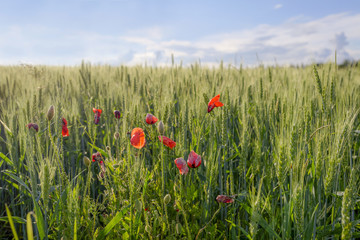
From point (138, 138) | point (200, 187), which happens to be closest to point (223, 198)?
point (200, 187)

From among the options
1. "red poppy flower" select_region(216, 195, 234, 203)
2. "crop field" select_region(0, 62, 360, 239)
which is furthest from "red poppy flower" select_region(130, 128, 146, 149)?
"red poppy flower" select_region(216, 195, 234, 203)

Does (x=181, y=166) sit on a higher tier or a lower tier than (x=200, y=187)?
higher

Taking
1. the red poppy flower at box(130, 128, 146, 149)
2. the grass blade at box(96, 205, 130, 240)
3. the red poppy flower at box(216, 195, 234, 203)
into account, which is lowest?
the grass blade at box(96, 205, 130, 240)

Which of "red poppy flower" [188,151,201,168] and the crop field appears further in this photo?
"red poppy flower" [188,151,201,168]

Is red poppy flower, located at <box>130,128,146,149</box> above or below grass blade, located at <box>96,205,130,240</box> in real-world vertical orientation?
above

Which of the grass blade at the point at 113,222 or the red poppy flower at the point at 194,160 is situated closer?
the grass blade at the point at 113,222

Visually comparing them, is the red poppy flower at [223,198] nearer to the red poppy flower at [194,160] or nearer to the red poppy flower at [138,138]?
the red poppy flower at [194,160]

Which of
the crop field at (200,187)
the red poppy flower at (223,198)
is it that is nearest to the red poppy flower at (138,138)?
the crop field at (200,187)

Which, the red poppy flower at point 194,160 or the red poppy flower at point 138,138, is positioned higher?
the red poppy flower at point 138,138

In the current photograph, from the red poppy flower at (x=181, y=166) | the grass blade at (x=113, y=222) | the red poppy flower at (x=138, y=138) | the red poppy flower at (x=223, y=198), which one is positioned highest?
the red poppy flower at (x=138, y=138)

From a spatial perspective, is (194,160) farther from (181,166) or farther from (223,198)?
(223,198)

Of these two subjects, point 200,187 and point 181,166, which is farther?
point 200,187

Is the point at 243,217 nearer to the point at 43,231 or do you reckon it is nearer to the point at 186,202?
the point at 186,202

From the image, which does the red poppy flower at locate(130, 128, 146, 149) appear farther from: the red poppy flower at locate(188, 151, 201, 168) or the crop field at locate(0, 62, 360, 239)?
the red poppy flower at locate(188, 151, 201, 168)
